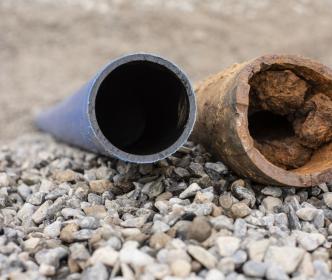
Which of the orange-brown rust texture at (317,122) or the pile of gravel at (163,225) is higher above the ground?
the orange-brown rust texture at (317,122)

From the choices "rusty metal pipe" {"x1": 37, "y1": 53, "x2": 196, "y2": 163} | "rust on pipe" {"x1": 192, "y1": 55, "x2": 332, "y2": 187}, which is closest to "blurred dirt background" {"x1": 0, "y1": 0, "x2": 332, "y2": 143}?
"rusty metal pipe" {"x1": 37, "y1": 53, "x2": 196, "y2": 163}

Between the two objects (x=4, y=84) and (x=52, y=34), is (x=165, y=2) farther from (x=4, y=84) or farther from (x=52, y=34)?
(x=4, y=84)

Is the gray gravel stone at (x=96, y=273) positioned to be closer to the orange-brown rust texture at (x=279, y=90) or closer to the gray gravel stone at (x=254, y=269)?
the gray gravel stone at (x=254, y=269)

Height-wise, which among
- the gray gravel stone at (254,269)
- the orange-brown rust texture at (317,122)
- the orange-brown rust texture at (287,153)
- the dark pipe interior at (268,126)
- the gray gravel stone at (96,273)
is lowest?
the gray gravel stone at (96,273)

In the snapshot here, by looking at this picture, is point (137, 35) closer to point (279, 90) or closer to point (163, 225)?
point (279, 90)

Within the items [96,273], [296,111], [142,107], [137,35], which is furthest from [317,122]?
[137,35]

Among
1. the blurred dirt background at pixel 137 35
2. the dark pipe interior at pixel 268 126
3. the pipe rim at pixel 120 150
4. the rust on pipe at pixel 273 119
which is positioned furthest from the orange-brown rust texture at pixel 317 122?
the blurred dirt background at pixel 137 35

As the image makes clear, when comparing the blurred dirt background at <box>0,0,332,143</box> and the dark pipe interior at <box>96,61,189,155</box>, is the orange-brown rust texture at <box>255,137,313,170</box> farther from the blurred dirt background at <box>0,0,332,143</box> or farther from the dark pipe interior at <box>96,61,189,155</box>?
the blurred dirt background at <box>0,0,332,143</box>

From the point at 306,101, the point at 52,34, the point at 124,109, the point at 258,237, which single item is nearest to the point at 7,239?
the point at 258,237
